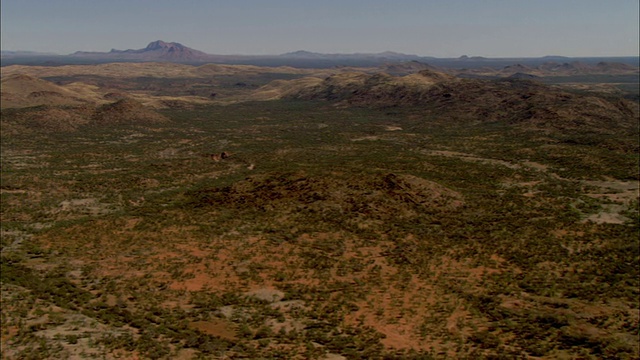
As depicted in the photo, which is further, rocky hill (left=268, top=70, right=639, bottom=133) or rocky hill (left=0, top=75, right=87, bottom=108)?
rocky hill (left=0, top=75, right=87, bottom=108)

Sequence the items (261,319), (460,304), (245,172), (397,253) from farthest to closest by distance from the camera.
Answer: (245,172) → (397,253) → (460,304) → (261,319)

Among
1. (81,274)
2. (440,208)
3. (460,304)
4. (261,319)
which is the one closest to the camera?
(261,319)

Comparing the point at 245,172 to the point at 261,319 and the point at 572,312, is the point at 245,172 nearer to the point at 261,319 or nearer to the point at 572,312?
the point at 261,319

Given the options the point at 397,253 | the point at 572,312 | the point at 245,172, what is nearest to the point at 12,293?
the point at 397,253

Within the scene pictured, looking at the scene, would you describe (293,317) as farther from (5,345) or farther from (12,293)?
(12,293)

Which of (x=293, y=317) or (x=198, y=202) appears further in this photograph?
(x=198, y=202)

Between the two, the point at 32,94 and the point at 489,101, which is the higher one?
the point at 32,94

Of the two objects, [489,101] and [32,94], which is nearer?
[489,101]

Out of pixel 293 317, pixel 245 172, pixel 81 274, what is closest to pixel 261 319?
pixel 293 317

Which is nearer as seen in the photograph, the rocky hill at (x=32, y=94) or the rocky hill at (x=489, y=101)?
the rocky hill at (x=489, y=101)

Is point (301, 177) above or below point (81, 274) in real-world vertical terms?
above
